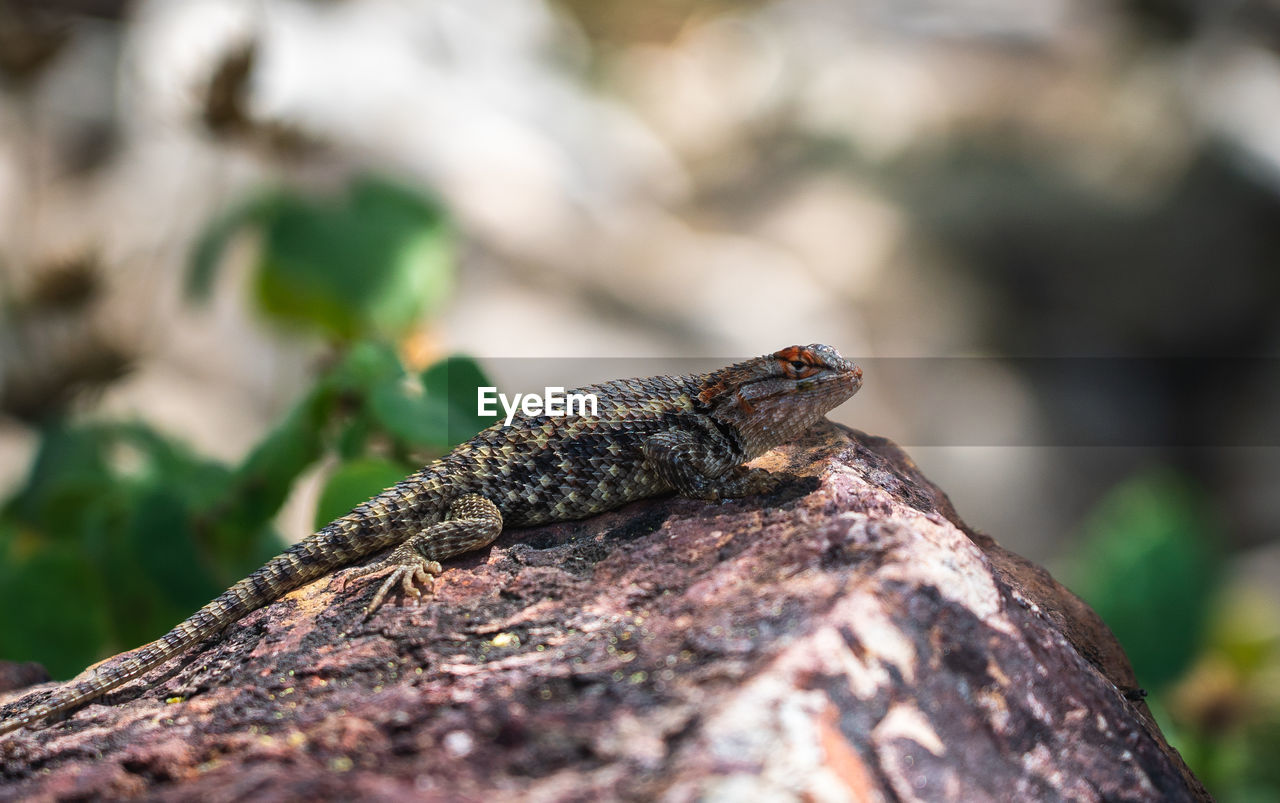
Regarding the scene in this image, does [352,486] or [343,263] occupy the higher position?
[343,263]

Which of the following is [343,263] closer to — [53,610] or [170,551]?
[170,551]

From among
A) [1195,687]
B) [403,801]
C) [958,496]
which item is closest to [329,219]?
[403,801]

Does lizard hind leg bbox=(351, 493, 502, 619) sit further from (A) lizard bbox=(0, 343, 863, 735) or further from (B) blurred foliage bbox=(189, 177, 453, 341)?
(B) blurred foliage bbox=(189, 177, 453, 341)

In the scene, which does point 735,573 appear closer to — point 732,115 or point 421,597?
point 421,597

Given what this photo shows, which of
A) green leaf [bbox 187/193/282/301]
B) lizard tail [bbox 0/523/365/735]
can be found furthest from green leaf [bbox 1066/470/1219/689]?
green leaf [bbox 187/193/282/301]

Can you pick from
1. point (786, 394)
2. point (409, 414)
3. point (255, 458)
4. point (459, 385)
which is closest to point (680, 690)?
point (786, 394)

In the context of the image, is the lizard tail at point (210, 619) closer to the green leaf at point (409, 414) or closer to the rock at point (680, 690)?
the rock at point (680, 690)
